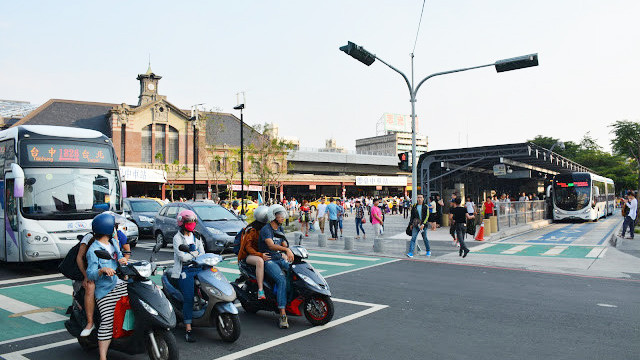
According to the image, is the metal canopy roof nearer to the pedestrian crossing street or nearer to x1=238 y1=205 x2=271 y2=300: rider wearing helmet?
the pedestrian crossing street

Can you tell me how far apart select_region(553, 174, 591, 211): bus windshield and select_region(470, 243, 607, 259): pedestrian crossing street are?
15.1 m

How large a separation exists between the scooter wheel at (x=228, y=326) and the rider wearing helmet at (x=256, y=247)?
30.4 inches

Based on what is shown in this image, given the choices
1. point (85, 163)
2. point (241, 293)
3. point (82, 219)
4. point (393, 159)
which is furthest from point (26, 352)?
point (393, 159)

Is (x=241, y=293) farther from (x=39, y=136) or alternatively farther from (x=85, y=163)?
(x=39, y=136)

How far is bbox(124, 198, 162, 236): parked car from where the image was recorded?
64.0 feet

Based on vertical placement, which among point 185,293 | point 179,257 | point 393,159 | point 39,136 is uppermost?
point 393,159

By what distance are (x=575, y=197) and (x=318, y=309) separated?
28.1 m

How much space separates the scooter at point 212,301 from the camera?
5.75m

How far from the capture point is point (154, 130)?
5922 cm

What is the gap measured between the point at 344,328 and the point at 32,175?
27.7ft

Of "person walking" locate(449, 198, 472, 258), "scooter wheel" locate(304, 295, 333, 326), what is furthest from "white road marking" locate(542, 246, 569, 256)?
"scooter wheel" locate(304, 295, 333, 326)

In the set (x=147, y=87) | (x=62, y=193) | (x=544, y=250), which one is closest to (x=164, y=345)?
(x=62, y=193)

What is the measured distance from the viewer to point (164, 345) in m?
4.75

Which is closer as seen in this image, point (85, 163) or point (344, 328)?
point (344, 328)
